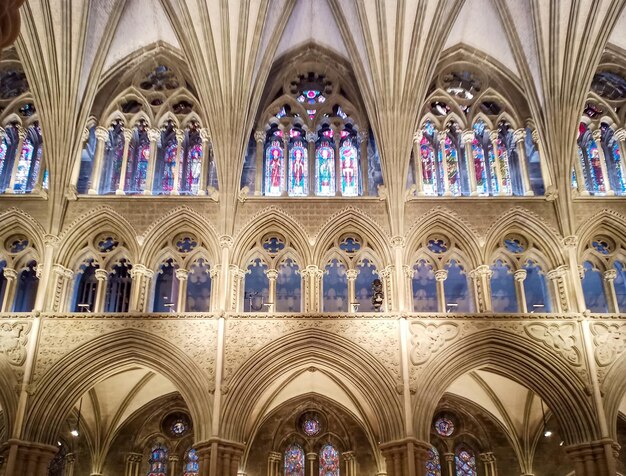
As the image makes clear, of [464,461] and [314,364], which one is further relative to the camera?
[464,461]

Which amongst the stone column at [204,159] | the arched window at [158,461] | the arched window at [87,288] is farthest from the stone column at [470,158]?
the arched window at [158,461]

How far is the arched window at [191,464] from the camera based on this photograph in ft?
66.7

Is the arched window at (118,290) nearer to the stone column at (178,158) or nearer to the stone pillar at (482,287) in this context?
the stone column at (178,158)

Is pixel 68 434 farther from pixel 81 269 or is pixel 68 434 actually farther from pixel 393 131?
pixel 393 131

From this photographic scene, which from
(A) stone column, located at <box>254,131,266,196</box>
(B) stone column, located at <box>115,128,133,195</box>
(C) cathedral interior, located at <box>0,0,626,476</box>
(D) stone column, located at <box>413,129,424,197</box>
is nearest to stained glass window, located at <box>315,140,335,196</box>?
(C) cathedral interior, located at <box>0,0,626,476</box>

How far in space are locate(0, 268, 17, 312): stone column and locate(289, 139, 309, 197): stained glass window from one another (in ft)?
25.1

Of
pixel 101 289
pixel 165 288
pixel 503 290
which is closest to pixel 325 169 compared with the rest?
pixel 165 288

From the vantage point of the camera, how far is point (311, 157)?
65.7 feet

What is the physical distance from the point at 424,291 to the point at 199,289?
23.0 ft

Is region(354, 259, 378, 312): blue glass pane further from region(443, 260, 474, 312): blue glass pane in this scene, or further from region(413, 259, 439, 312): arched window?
region(443, 260, 474, 312): blue glass pane

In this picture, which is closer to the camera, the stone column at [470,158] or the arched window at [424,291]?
the stone column at [470,158]

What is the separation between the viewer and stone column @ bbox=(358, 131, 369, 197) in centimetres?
1941

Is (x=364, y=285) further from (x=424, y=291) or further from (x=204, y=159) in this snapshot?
(x=204, y=159)

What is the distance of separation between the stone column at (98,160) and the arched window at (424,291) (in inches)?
388
